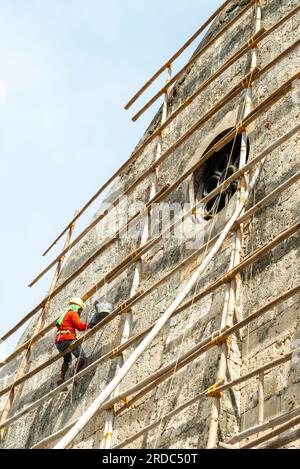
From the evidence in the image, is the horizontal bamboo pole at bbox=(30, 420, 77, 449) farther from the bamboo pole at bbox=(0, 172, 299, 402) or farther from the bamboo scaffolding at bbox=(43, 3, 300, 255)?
the bamboo scaffolding at bbox=(43, 3, 300, 255)

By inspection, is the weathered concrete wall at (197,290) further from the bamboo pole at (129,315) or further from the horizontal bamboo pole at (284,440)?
the horizontal bamboo pole at (284,440)

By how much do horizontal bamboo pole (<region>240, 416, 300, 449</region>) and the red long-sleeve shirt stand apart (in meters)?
3.70

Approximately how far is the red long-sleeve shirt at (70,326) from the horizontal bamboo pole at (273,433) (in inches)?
146

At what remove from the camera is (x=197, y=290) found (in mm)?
8273

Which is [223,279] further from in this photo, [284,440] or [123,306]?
[284,440]

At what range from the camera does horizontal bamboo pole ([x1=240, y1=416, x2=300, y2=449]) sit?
5738mm

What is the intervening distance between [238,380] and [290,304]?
0.81 m

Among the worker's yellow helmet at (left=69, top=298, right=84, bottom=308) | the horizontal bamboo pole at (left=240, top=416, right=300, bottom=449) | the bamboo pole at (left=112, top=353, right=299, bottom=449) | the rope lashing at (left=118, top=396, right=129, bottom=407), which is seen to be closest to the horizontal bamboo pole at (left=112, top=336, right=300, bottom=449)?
the bamboo pole at (left=112, top=353, right=299, bottom=449)

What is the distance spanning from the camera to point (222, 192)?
9188 mm

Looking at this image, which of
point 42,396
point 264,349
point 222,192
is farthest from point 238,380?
point 42,396

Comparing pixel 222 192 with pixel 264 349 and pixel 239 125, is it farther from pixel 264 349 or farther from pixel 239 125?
pixel 264 349

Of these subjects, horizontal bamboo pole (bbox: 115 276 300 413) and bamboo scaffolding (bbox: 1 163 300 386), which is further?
bamboo scaffolding (bbox: 1 163 300 386)

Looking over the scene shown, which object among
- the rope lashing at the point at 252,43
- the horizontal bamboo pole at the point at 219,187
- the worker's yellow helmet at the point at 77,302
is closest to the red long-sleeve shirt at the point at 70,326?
the worker's yellow helmet at the point at 77,302
